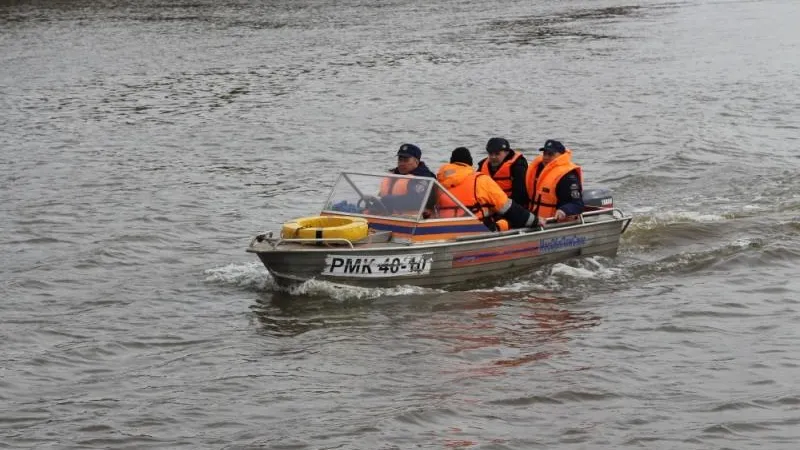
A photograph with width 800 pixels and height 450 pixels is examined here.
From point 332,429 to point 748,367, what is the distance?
4405mm

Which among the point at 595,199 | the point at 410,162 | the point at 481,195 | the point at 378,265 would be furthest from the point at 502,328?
the point at 595,199

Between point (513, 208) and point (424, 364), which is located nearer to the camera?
point (424, 364)

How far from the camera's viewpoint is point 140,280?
54.2ft

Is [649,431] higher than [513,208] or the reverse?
the reverse

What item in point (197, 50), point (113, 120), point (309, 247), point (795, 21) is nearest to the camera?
point (309, 247)

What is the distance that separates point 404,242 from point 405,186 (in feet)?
2.93

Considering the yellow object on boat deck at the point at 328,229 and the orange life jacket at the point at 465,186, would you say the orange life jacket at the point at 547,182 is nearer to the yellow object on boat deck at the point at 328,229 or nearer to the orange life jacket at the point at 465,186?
the orange life jacket at the point at 465,186

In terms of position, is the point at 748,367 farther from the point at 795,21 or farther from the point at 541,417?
the point at 795,21

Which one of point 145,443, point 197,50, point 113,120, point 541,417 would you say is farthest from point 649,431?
point 197,50

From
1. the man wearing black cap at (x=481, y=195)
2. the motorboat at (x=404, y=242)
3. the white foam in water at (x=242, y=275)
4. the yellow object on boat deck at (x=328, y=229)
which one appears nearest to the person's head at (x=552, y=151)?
the motorboat at (x=404, y=242)

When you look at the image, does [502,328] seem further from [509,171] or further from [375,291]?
[509,171]

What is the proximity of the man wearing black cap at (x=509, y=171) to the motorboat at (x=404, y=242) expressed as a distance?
2.02 ft

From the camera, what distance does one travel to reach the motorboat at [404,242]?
47.9ft

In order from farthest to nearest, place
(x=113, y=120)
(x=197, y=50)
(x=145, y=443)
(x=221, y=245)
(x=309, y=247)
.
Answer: (x=197, y=50) → (x=113, y=120) → (x=221, y=245) → (x=309, y=247) → (x=145, y=443)
